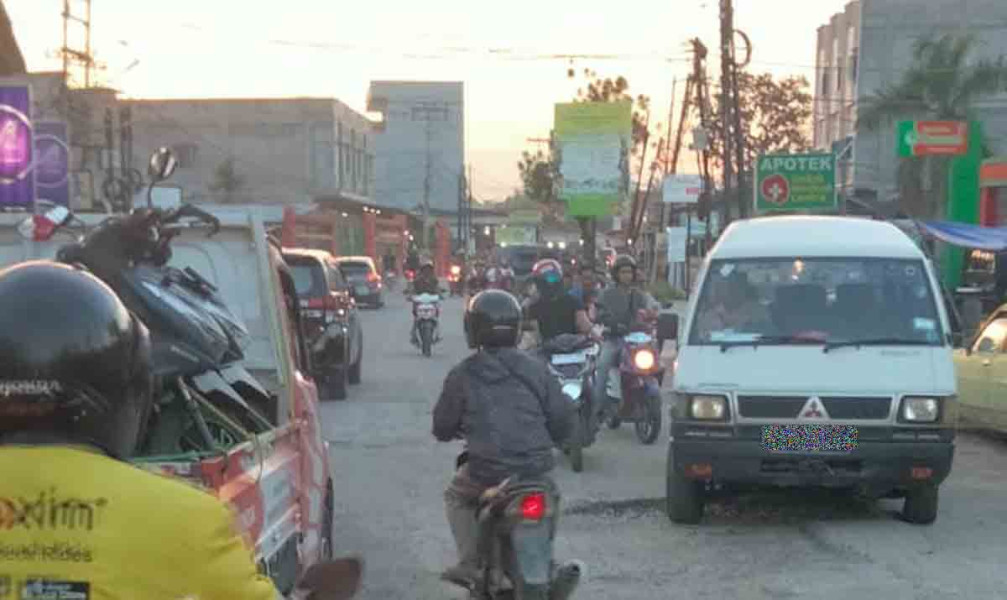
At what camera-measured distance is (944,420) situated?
8.06m

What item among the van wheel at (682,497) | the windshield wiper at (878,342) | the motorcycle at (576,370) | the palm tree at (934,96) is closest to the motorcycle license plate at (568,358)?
the motorcycle at (576,370)

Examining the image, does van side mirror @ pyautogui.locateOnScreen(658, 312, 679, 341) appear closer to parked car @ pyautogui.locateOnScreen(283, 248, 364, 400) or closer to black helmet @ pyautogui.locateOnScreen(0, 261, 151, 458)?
parked car @ pyautogui.locateOnScreen(283, 248, 364, 400)

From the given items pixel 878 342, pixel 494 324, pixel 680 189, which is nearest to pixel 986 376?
pixel 878 342

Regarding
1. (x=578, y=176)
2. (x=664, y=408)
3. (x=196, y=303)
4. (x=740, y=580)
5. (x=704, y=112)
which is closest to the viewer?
(x=196, y=303)

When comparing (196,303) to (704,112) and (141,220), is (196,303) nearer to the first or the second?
(141,220)

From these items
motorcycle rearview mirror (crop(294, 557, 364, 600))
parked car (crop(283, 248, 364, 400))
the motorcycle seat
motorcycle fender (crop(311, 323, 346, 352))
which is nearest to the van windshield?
the motorcycle seat

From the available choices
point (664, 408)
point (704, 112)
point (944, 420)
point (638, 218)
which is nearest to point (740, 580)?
point (944, 420)

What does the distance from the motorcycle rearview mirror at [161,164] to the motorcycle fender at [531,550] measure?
2451 mm

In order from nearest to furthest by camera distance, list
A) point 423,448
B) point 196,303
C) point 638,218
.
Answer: point 196,303
point 423,448
point 638,218

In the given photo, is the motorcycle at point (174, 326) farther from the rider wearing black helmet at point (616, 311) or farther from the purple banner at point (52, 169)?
the purple banner at point (52, 169)

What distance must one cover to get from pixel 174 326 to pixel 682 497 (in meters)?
4.63

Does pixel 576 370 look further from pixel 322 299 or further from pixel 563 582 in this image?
pixel 322 299

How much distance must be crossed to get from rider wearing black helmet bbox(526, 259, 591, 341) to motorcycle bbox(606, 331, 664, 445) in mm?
805

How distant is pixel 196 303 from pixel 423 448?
7006mm
